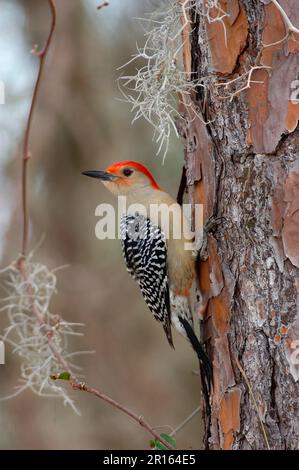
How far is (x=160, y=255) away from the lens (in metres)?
3.61

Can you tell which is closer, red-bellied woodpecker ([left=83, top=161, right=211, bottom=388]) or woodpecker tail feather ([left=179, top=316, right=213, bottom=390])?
woodpecker tail feather ([left=179, top=316, right=213, bottom=390])

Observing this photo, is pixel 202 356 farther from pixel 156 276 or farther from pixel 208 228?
pixel 156 276

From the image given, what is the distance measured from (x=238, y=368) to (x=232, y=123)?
0.88 metres

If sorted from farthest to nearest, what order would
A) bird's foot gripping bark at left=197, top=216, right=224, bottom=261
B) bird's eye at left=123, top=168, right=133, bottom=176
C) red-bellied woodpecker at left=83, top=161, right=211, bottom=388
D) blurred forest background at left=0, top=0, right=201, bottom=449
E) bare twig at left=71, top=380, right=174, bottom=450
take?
blurred forest background at left=0, top=0, right=201, bottom=449 < bird's eye at left=123, top=168, right=133, bottom=176 < red-bellied woodpecker at left=83, top=161, right=211, bottom=388 < bird's foot gripping bark at left=197, top=216, right=224, bottom=261 < bare twig at left=71, top=380, right=174, bottom=450

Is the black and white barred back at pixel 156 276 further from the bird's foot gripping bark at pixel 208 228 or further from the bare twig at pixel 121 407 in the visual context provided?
the bare twig at pixel 121 407

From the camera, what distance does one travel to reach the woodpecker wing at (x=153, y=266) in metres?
3.59

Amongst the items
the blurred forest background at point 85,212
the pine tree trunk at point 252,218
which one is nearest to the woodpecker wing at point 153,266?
the pine tree trunk at point 252,218

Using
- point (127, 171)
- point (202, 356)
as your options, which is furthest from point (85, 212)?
point (202, 356)

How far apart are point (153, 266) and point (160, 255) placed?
0.06 m

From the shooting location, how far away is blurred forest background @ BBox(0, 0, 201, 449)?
6.22 metres

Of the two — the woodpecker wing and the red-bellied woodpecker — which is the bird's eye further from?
the woodpecker wing

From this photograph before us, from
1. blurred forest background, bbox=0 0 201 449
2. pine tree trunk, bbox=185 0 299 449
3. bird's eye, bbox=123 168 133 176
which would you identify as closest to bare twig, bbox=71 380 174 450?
pine tree trunk, bbox=185 0 299 449
